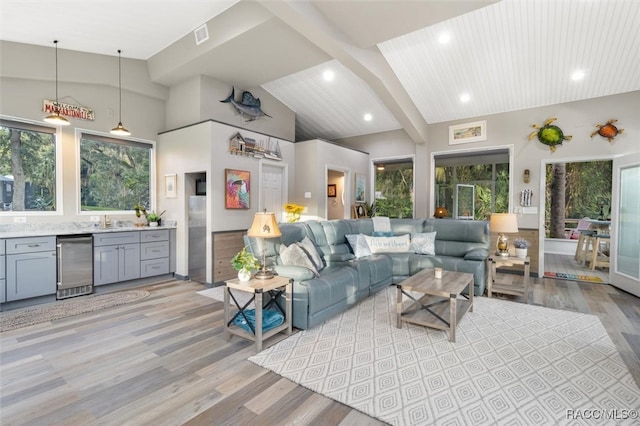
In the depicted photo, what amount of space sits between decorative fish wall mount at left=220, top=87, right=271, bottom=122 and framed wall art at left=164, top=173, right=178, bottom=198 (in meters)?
1.67

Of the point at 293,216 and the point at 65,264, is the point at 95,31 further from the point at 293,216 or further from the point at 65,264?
the point at 293,216

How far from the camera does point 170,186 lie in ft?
18.4

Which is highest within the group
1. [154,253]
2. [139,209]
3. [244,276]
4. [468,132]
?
[468,132]

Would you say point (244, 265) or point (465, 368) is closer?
point (465, 368)

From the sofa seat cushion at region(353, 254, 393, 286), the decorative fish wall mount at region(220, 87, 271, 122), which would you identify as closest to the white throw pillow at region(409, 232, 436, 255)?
the sofa seat cushion at region(353, 254, 393, 286)

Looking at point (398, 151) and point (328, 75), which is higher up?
point (328, 75)

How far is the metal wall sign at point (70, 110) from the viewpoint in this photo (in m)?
4.53

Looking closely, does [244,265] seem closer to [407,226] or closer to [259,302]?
[259,302]

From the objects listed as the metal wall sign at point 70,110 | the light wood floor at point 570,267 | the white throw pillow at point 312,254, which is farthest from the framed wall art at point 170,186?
the light wood floor at point 570,267

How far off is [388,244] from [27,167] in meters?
5.55

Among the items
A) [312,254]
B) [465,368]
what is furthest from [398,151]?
[465,368]

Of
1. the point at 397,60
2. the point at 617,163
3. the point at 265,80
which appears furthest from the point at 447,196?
the point at 265,80

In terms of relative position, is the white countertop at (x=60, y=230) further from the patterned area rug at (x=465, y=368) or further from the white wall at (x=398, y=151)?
the white wall at (x=398, y=151)

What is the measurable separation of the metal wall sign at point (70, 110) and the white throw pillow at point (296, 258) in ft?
13.7
